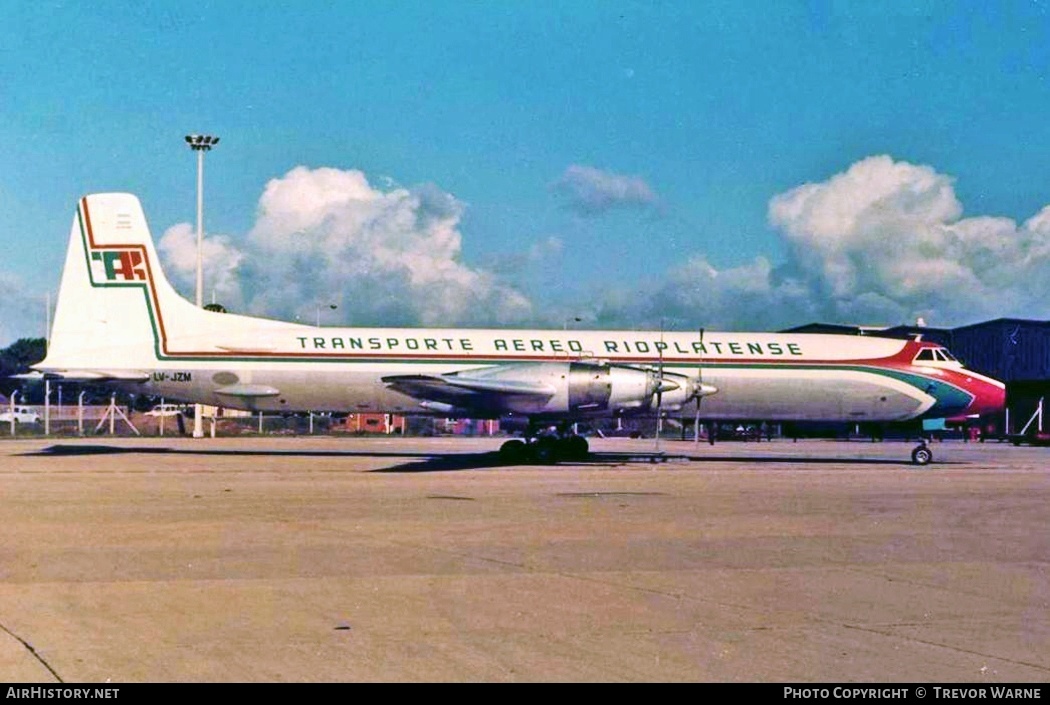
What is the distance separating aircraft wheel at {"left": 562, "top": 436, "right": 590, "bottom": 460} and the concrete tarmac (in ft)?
37.5

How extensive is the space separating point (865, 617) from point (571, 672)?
10.9ft

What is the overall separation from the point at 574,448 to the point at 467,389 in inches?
209

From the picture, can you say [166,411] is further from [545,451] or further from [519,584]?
[519,584]

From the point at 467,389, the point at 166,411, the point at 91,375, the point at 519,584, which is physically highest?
the point at 91,375

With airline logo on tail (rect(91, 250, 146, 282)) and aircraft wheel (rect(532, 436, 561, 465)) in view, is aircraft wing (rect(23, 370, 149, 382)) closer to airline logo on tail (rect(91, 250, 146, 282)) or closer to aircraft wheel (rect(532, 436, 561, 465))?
airline logo on tail (rect(91, 250, 146, 282))

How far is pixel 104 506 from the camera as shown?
18.1 meters

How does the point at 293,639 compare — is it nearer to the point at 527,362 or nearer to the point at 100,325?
the point at 527,362

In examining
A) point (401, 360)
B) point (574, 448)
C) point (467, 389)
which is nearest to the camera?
point (467, 389)

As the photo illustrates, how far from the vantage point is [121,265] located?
3550 centimetres

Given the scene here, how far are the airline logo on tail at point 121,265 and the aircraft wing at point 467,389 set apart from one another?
33.5ft

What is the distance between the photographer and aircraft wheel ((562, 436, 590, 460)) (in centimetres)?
3406

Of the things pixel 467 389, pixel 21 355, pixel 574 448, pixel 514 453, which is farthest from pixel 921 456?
pixel 21 355

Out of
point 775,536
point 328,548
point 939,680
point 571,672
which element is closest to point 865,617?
point 939,680
